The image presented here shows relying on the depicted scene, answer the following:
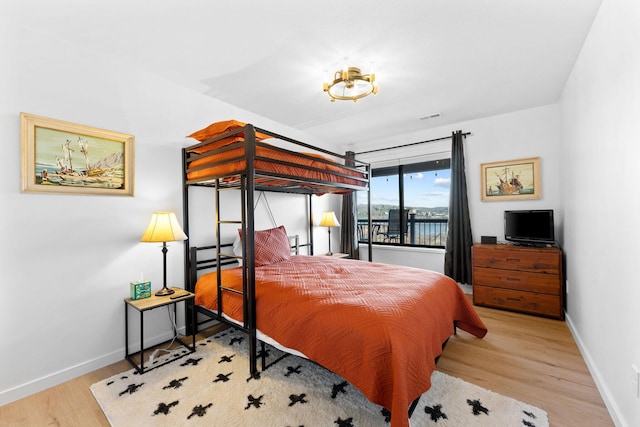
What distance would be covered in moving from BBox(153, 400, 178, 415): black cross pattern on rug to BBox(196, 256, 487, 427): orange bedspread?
69cm

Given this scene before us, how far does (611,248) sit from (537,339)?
4.56ft

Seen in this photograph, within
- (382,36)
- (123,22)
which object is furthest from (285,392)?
(123,22)

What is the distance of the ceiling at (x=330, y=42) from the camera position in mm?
1793

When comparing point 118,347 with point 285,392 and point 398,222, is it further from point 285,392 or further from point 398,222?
point 398,222

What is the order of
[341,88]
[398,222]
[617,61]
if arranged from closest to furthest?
[617,61]
[341,88]
[398,222]

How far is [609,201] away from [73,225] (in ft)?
12.3

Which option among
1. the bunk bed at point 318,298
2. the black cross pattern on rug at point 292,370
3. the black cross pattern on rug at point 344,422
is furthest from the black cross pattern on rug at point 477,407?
the black cross pattern on rug at point 292,370

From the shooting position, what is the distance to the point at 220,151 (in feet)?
7.57

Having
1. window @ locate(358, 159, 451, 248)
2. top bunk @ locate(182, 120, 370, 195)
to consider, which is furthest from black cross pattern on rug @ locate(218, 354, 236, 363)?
window @ locate(358, 159, 451, 248)

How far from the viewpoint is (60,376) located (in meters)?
2.02

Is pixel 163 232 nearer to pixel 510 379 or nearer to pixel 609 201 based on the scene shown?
pixel 510 379

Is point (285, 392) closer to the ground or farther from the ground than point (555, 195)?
closer to the ground

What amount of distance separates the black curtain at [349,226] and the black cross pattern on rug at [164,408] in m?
3.52

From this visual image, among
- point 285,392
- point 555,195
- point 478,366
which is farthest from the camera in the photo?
point 555,195
